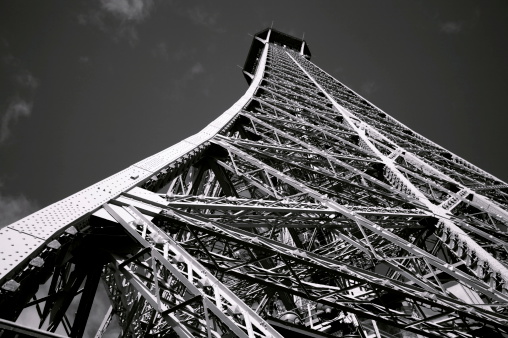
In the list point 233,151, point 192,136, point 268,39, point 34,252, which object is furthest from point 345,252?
point 268,39

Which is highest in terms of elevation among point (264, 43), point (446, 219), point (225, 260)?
point (264, 43)

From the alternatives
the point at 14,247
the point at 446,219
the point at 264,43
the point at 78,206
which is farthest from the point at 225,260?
the point at 264,43

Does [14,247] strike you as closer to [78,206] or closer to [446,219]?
[78,206]

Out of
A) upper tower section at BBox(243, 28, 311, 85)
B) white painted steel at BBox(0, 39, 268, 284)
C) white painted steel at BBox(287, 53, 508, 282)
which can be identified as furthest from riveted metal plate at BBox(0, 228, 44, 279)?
upper tower section at BBox(243, 28, 311, 85)

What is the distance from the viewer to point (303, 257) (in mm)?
4879

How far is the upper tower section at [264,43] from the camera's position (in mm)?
37688

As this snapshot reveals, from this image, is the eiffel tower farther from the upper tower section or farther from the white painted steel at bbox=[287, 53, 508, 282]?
the upper tower section

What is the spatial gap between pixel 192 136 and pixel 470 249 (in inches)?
215

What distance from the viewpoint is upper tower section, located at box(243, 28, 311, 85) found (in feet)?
124

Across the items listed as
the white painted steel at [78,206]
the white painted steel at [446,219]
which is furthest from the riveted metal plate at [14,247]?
the white painted steel at [446,219]

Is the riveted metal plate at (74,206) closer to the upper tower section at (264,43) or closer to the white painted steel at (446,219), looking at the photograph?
the white painted steel at (446,219)

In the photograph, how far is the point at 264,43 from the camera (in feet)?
125

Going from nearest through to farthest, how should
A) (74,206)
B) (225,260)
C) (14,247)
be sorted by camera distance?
(14,247)
(74,206)
(225,260)

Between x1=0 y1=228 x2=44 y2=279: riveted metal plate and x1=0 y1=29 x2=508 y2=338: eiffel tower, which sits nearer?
x1=0 y1=228 x2=44 y2=279: riveted metal plate
